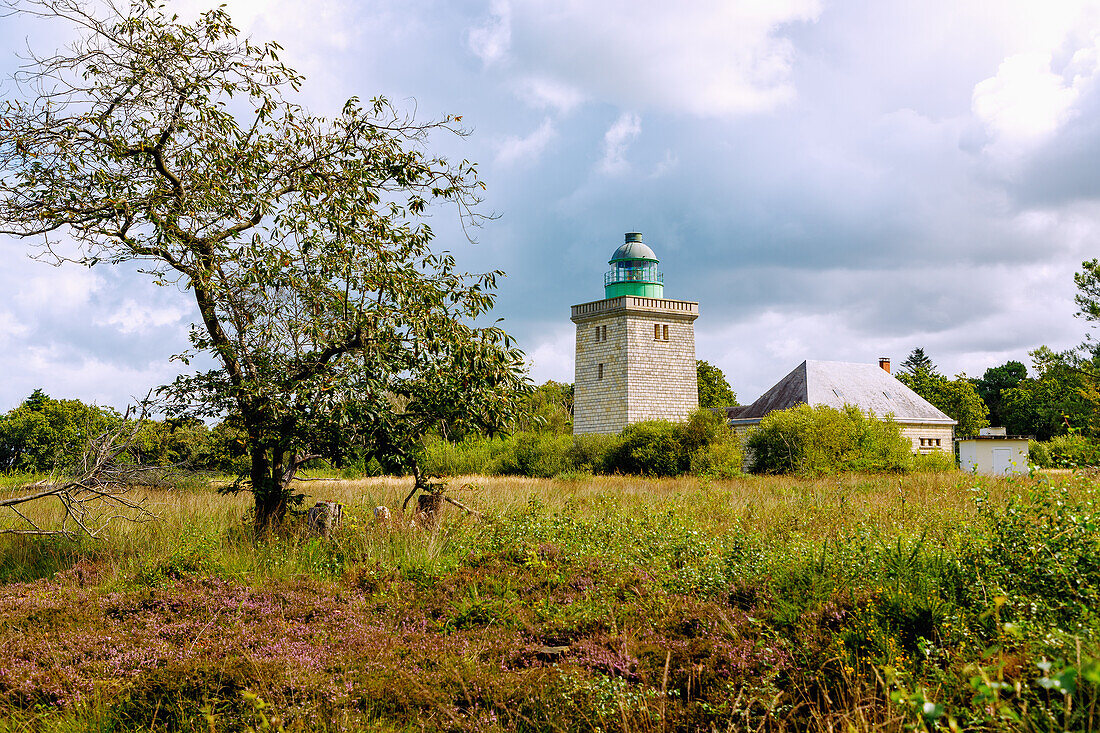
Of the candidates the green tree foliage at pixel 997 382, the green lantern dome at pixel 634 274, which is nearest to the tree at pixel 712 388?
the green lantern dome at pixel 634 274

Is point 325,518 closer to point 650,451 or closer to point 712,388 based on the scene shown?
point 650,451

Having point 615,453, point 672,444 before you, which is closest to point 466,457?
point 615,453

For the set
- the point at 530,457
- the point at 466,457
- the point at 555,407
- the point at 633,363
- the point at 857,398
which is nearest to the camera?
the point at 530,457

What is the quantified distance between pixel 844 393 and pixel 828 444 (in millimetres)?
13337

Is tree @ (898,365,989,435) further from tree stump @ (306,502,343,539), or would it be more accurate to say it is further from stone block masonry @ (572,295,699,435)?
tree stump @ (306,502,343,539)

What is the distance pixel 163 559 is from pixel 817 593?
6.34 metres

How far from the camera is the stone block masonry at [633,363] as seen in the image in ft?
114

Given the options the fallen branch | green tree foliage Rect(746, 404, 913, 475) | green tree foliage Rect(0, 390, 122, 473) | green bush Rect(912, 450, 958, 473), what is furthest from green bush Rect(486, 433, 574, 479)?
the fallen branch

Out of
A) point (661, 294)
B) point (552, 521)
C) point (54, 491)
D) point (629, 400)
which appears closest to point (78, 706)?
point (54, 491)

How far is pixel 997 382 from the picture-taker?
70500mm

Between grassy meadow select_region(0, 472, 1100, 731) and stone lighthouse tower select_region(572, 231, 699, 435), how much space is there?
2678 centimetres

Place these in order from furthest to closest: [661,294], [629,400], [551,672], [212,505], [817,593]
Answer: [661,294] < [629,400] < [212,505] < [817,593] < [551,672]

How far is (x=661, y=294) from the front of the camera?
38.8 m

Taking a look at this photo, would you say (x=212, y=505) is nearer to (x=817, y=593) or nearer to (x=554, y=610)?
(x=554, y=610)
